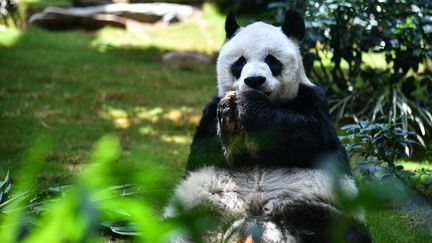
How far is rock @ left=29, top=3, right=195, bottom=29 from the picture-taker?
1231 centimetres

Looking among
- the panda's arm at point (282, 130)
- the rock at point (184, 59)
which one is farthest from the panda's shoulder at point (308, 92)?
the rock at point (184, 59)

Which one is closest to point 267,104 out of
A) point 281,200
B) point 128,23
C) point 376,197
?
point 281,200

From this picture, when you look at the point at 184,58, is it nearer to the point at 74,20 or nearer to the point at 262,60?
the point at 74,20

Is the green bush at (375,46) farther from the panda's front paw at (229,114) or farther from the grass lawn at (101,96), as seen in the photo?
the panda's front paw at (229,114)

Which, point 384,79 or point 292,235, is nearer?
point 292,235

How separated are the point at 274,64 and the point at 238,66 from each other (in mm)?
181

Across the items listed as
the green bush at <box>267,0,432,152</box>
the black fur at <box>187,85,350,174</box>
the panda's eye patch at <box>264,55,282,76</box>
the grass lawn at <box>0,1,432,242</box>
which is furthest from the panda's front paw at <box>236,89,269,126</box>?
the green bush at <box>267,0,432,152</box>

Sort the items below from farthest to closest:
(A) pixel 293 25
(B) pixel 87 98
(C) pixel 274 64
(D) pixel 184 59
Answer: (D) pixel 184 59 → (B) pixel 87 98 → (A) pixel 293 25 → (C) pixel 274 64

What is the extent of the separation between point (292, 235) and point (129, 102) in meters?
5.34

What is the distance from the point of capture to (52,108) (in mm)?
6879

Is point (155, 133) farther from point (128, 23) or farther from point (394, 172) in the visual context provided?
point (128, 23)

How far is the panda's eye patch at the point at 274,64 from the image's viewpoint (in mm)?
2734

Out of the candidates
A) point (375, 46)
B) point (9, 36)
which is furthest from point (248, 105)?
point (9, 36)

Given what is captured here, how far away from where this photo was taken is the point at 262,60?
2.72m
